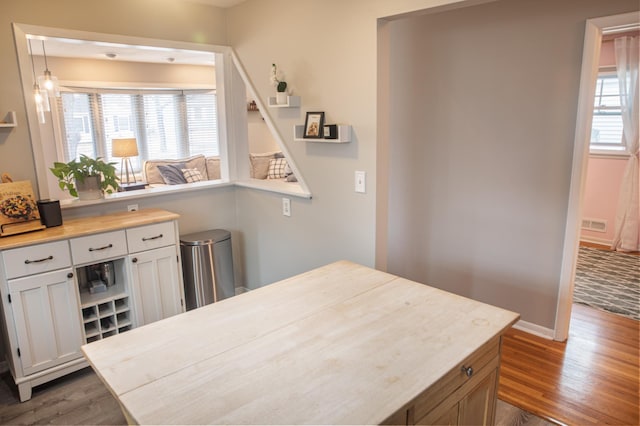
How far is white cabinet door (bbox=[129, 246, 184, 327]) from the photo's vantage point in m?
2.78

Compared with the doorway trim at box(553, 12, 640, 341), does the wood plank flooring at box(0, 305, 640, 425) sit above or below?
below

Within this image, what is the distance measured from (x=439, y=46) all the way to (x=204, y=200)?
2143 mm

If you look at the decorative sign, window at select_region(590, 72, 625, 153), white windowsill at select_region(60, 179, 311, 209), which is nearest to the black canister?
the decorative sign

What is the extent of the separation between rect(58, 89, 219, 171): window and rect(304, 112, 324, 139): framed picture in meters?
4.69

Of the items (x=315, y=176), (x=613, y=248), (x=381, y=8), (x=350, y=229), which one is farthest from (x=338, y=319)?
(x=613, y=248)

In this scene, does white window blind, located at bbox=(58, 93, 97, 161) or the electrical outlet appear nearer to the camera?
the electrical outlet

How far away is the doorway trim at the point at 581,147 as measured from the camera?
250 cm

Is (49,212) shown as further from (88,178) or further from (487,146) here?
(487,146)

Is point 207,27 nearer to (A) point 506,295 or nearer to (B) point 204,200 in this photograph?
(B) point 204,200

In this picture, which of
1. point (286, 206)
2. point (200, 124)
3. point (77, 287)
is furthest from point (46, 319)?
point (200, 124)

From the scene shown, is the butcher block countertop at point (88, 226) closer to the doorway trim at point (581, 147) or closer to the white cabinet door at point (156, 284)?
the white cabinet door at point (156, 284)

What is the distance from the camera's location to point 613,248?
16.8ft

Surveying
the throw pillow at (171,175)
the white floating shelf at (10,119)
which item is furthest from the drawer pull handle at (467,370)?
the throw pillow at (171,175)

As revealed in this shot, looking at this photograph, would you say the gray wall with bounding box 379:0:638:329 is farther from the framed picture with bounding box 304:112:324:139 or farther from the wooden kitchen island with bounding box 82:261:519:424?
the wooden kitchen island with bounding box 82:261:519:424
